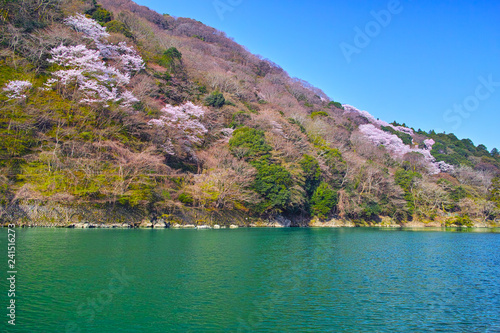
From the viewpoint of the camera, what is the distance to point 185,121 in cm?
3741

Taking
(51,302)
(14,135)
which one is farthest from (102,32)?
(51,302)

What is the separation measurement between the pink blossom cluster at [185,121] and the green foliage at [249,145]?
14.0 ft

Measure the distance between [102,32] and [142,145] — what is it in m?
17.6

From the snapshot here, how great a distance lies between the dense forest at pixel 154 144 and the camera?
2578 cm

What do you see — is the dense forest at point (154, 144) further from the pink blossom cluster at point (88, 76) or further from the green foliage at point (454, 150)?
the green foliage at point (454, 150)

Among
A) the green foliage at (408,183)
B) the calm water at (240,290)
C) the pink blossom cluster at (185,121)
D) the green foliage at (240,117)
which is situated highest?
the green foliage at (240,117)

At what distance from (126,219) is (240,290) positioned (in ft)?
66.0

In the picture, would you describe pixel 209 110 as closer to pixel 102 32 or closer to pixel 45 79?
pixel 102 32

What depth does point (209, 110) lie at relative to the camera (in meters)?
43.8

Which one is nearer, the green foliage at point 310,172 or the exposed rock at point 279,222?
the exposed rock at point 279,222

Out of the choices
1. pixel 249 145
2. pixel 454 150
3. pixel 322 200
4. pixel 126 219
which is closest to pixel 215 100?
pixel 249 145

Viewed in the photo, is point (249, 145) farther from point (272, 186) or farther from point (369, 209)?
point (369, 209)

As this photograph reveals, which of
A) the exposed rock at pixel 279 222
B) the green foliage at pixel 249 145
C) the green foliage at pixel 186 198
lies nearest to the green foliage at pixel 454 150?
the exposed rock at pixel 279 222

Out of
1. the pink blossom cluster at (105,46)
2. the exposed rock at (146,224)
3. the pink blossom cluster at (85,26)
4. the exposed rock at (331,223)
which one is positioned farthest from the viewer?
the exposed rock at (331,223)
